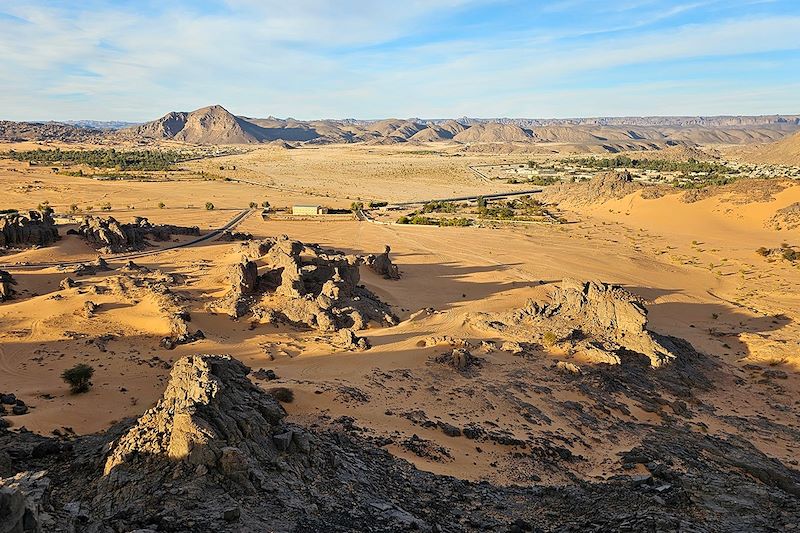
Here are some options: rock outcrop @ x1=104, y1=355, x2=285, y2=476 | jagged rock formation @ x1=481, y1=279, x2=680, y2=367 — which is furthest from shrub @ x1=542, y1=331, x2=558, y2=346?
rock outcrop @ x1=104, y1=355, x2=285, y2=476

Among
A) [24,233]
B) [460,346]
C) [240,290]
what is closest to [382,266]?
[240,290]

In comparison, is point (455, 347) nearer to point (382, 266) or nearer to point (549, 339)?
point (549, 339)

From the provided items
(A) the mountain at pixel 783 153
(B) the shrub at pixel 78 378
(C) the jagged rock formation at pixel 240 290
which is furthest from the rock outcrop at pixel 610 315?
(A) the mountain at pixel 783 153

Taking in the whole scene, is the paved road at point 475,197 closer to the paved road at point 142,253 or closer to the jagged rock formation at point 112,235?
the paved road at point 142,253

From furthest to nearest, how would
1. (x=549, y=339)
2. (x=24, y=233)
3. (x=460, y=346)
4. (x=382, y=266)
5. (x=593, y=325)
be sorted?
1. (x=24, y=233)
2. (x=382, y=266)
3. (x=593, y=325)
4. (x=549, y=339)
5. (x=460, y=346)

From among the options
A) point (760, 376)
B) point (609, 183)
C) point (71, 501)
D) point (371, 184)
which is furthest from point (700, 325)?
point (371, 184)

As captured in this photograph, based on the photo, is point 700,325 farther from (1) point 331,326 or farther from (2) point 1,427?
(2) point 1,427

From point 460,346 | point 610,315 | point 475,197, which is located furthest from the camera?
point 475,197

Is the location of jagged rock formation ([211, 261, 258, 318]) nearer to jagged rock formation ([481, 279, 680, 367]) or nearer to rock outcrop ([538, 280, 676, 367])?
jagged rock formation ([481, 279, 680, 367])

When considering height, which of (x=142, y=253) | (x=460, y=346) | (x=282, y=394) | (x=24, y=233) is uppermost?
(x=24, y=233)
